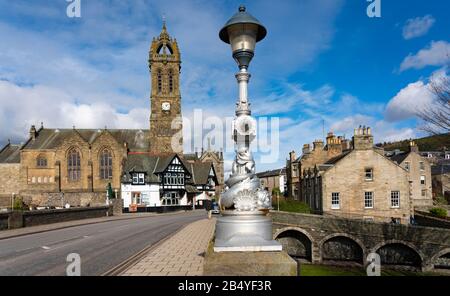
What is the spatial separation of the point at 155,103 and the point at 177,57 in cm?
970

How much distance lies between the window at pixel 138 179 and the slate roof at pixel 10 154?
26886mm

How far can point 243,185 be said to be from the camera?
19.9 ft

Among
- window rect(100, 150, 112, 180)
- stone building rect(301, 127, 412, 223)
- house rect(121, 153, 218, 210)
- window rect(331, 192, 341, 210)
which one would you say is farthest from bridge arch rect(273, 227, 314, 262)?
window rect(100, 150, 112, 180)

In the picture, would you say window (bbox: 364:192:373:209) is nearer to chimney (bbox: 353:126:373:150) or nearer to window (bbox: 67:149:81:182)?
chimney (bbox: 353:126:373:150)

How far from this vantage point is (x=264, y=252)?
5441 mm

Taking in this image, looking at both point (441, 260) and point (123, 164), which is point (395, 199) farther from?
point (123, 164)

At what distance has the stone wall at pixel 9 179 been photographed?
55750 mm

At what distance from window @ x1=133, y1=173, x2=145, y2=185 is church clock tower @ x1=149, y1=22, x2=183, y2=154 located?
9.34 meters

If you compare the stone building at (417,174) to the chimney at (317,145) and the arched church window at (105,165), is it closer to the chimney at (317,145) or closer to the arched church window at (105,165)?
the chimney at (317,145)

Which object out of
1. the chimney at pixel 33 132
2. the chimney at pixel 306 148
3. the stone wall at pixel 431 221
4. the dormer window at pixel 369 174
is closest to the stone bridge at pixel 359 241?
the stone wall at pixel 431 221

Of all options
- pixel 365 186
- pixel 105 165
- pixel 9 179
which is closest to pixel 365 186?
pixel 365 186
